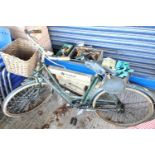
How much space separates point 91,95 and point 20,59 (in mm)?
1107

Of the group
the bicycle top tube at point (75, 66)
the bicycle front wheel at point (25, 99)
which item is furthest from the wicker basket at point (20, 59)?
the bicycle top tube at point (75, 66)

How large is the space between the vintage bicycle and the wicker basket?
119 mm

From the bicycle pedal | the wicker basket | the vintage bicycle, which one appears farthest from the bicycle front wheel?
the bicycle pedal

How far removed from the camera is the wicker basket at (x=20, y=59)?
3.36m

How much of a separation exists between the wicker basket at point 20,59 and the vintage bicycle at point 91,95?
0.39ft

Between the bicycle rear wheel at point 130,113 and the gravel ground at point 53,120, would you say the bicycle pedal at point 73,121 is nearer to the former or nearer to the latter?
the gravel ground at point 53,120

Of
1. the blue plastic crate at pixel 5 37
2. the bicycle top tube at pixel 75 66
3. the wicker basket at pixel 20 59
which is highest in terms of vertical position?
the blue plastic crate at pixel 5 37

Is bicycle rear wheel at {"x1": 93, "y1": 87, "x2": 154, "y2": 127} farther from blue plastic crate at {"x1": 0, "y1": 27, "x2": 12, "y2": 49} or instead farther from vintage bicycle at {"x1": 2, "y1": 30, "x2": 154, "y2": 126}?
blue plastic crate at {"x1": 0, "y1": 27, "x2": 12, "y2": 49}

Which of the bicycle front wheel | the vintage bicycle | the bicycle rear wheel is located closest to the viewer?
the vintage bicycle

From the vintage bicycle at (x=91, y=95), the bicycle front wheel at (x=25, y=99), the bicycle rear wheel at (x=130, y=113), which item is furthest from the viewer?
the bicycle rear wheel at (x=130, y=113)

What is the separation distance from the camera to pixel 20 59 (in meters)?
3.35

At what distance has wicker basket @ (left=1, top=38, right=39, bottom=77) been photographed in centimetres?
336
